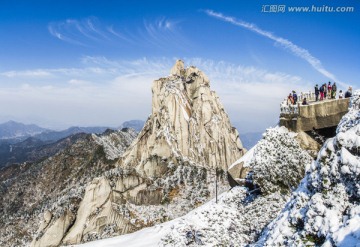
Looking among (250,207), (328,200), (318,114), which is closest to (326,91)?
(318,114)

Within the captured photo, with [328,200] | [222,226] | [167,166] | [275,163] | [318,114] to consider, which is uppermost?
[318,114]

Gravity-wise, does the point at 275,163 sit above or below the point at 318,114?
below

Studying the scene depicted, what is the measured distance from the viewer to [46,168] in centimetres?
13750

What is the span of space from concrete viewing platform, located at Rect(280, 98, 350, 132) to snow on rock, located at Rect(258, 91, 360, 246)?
700 inches

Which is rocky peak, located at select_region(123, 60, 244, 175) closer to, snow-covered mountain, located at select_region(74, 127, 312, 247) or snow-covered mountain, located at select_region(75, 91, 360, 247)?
snow-covered mountain, located at select_region(74, 127, 312, 247)

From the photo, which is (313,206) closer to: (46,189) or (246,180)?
(246,180)

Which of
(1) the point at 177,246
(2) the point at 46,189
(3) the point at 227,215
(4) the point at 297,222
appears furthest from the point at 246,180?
(2) the point at 46,189

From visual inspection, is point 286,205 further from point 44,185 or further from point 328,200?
point 44,185

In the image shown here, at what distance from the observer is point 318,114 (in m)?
32.9

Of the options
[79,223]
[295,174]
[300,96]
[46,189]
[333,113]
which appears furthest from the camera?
[46,189]

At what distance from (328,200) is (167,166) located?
7320cm

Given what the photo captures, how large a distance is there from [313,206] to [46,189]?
12471 centimetres

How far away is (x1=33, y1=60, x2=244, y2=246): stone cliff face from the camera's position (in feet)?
182

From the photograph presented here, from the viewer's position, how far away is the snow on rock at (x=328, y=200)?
12820mm
